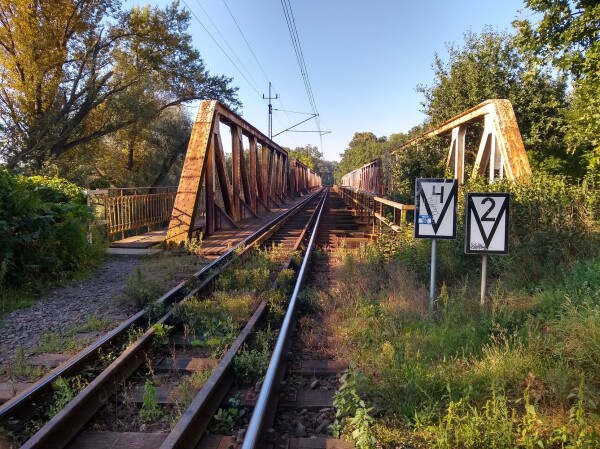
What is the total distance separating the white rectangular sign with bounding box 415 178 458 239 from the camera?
5.11 meters

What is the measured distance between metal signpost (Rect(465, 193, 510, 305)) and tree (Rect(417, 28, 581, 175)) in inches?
318

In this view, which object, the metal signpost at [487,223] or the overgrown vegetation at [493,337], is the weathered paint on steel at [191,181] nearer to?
the overgrown vegetation at [493,337]

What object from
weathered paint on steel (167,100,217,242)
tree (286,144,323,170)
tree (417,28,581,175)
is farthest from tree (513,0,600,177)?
tree (286,144,323,170)

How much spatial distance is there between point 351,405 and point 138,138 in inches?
1136

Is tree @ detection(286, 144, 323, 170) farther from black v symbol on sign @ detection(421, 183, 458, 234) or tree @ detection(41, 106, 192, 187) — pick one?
black v symbol on sign @ detection(421, 183, 458, 234)

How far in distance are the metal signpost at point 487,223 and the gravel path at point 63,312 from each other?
423 cm

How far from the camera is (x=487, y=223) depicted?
487cm

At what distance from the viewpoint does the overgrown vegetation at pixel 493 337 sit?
2855mm

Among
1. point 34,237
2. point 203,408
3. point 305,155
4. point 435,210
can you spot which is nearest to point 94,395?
point 203,408

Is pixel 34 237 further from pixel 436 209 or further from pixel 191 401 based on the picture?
pixel 436 209

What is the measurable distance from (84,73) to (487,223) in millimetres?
25175

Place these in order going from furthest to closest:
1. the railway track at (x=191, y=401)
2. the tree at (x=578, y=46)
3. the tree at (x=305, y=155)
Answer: the tree at (x=305, y=155) < the tree at (x=578, y=46) < the railway track at (x=191, y=401)

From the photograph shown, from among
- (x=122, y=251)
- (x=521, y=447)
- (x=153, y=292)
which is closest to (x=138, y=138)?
(x=122, y=251)

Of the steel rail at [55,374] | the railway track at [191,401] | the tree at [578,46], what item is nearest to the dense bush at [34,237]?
the steel rail at [55,374]
